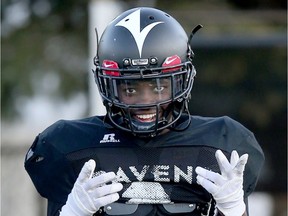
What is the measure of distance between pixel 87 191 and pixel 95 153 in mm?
290

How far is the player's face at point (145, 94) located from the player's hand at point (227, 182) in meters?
0.29

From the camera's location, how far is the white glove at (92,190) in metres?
3.99

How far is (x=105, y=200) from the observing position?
3990 mm

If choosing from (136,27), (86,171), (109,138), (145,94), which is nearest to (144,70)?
(145,94)

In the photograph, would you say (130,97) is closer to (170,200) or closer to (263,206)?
(170,200)

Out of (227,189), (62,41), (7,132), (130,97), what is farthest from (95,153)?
(62,41)

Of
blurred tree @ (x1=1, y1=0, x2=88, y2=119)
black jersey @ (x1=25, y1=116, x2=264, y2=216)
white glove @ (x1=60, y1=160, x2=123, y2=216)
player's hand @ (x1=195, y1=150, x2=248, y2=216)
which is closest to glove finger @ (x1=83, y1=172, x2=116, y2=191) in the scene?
white glove @ (x1=60, y1=160, x2=123, y2=216)

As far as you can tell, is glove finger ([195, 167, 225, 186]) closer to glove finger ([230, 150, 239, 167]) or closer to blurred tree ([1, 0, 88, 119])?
glove finger ([230, 150, 239, 167])

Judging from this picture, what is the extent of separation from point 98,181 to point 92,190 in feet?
0.14

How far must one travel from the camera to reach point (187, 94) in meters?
4.24

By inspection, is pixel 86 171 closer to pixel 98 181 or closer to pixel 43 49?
pixel 98 181

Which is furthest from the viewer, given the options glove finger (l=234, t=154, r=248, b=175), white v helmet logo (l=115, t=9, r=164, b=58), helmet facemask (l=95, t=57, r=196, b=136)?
white v helmet logo (l=115, t=9, r=164, b=58)

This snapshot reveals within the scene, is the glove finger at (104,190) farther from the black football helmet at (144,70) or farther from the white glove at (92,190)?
the black football helmet at (144,70)

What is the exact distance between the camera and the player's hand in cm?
397
